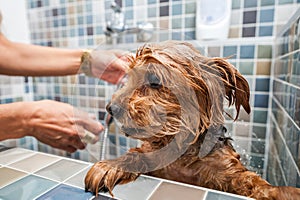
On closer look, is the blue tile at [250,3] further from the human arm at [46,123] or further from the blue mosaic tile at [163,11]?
the human arm at [46,123]

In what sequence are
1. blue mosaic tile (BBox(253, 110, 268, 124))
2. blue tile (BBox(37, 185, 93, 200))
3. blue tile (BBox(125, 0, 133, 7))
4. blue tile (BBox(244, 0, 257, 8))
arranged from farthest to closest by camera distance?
1. blue tile (BBox(125, 0, 133, 7))
2. blue tile (BBox(244, 0, 257, 8))
3. blue mosaic tile (BBox(253, 110, 268, 124))
4. blue tile (BBox(37, 185, 93, 200))

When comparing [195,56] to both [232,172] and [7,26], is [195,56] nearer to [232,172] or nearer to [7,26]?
[232,172]

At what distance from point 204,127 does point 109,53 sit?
0.47 metres

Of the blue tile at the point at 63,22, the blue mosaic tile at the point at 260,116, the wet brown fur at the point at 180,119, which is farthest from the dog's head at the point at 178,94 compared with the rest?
the blue tile at the point at 63,22

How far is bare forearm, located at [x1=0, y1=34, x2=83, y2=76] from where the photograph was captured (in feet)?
3.04

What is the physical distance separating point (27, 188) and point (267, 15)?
2.86ft

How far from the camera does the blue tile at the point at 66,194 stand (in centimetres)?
35

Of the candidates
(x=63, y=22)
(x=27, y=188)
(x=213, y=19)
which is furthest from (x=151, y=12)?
(x=27, y=188)

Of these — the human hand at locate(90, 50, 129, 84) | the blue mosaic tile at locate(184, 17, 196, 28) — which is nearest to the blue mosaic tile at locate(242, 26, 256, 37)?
the blue mosaic tile at locate(184, 17, 196, 28)

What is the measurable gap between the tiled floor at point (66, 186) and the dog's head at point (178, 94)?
9 centimetres

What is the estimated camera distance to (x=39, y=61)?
948 millimetres

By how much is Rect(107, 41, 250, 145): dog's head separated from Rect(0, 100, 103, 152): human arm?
0.30 m

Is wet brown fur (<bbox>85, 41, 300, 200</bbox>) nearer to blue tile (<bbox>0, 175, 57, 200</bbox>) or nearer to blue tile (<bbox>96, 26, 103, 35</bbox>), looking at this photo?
blue tile (<bbox>0, 175, 57, 200</bbox>)

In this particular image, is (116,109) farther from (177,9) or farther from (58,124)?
(177,9)
